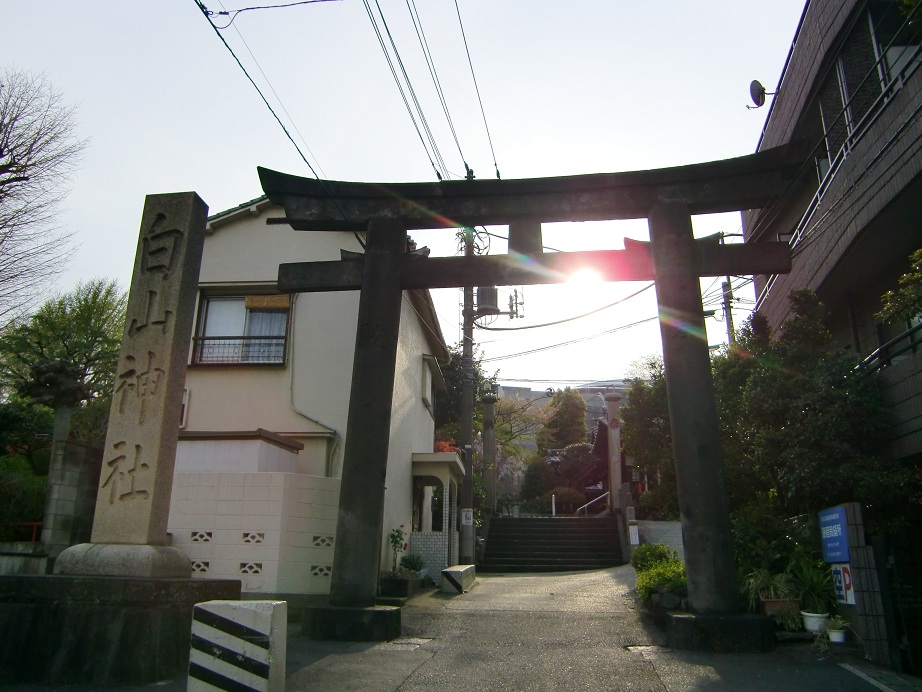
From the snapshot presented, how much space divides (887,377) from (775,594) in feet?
12.5

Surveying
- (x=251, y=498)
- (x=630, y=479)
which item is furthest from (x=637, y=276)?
(x=630, y=479)

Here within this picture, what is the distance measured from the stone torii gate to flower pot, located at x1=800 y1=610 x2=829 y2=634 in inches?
31.3

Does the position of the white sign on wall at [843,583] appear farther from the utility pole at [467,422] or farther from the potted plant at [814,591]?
the utility pole at [467,422]

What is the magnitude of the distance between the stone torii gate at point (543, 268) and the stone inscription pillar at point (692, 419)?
15mm

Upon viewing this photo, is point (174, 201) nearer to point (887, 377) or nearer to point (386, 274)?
point (386, 274)

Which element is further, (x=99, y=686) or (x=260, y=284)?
(x=260, y=284)

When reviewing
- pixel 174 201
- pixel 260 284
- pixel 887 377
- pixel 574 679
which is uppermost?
pixel 260 284


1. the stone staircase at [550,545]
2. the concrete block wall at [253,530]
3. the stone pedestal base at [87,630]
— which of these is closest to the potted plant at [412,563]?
the concrete block wall at [253,530]

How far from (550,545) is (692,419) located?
14275 millimetres

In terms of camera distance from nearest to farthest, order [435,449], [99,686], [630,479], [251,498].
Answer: [99,686], [251,498], [435,449], [630,479]

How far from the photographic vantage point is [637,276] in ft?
34.6

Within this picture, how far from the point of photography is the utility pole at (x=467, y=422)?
65.1 feet

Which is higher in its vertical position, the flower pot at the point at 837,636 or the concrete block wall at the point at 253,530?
the concrete block wall at the point at 253,530

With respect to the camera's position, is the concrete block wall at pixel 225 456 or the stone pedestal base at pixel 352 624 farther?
the concrete block wall at pixel 225 456
